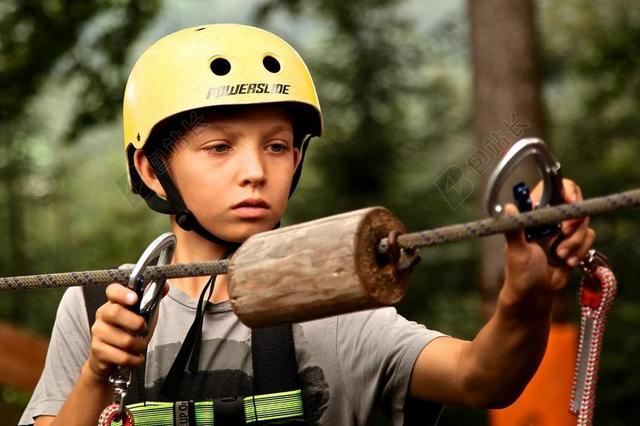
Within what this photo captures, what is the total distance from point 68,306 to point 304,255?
1173 mm

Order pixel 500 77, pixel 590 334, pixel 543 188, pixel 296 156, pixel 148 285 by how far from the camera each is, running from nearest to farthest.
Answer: pixel 543 188
pixel 590 334
pixel 148 285
pixel 296 156
pixel 500 77

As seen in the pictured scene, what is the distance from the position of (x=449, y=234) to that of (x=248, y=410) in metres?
0.96

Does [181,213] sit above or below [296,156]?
below

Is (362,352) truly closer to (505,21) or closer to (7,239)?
(505,21)

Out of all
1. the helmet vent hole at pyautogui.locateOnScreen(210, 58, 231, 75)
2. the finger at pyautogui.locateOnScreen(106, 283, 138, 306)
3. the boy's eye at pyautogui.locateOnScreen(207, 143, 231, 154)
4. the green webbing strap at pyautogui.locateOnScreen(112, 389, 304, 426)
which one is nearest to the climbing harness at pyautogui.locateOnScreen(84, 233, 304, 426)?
the green webbing strap at pyautogui.locateOnScreen(112, 389, 304, 426)

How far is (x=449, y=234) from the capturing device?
224cm

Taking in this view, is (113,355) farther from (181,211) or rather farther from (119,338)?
(181,211)

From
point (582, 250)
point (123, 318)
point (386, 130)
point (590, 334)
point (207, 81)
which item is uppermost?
point (386, 130)

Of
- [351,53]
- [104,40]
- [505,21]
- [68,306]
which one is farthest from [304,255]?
[351,53]

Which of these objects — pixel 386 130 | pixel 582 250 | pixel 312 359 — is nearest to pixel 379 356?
pixel 312 359

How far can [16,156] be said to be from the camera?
462 inches

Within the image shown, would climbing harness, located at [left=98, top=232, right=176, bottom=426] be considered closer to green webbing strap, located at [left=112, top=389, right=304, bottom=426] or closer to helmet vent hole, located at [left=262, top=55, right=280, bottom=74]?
green webbing strap, located at [left=112, top=389, right=304, bottom=426]

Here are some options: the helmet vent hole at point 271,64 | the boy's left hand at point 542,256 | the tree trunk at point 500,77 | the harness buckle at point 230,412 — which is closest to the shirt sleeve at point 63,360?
the harness buckle at point 230,412

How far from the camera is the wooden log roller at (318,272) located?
2275 mm
